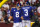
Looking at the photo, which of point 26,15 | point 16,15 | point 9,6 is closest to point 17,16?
Answer: point 16,15

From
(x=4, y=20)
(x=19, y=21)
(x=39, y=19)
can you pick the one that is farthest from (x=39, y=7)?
(x=4, y=20)

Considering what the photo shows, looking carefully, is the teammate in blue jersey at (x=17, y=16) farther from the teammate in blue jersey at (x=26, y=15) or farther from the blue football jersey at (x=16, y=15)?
the teammate in blue jersey at (x=26, y=15)

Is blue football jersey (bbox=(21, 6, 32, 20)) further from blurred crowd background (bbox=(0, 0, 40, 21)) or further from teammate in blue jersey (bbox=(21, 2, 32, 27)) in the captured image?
blurred crowd background (bbox=(0, 0, 40, 21))

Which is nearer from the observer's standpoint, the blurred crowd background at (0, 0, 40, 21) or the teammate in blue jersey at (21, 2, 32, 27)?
the teammate in blue jersey at (21, 2, 32, 27)

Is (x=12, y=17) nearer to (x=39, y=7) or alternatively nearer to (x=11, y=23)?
(x=11, y=23)

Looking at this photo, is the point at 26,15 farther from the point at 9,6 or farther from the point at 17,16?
the point at 9,6

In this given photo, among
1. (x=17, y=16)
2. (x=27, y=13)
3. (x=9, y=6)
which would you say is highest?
(x=9, y=6)

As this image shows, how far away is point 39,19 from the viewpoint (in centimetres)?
509

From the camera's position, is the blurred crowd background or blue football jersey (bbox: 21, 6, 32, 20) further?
the blurred crowd background

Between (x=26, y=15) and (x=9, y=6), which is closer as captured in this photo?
(x=26, y=15)

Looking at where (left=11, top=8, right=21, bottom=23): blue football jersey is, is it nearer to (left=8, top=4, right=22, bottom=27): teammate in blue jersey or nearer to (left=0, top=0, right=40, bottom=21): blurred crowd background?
(left=8, top=4, right=22, bottom=27): teammate in blue jersey

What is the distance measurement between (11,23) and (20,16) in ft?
2.30

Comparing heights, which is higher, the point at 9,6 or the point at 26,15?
the point at 9,6

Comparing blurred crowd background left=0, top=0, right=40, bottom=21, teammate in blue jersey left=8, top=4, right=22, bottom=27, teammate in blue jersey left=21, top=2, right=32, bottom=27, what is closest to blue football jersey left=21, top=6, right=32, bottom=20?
teammate in blue jersey left=21, top=2, right=32, bottom=27
